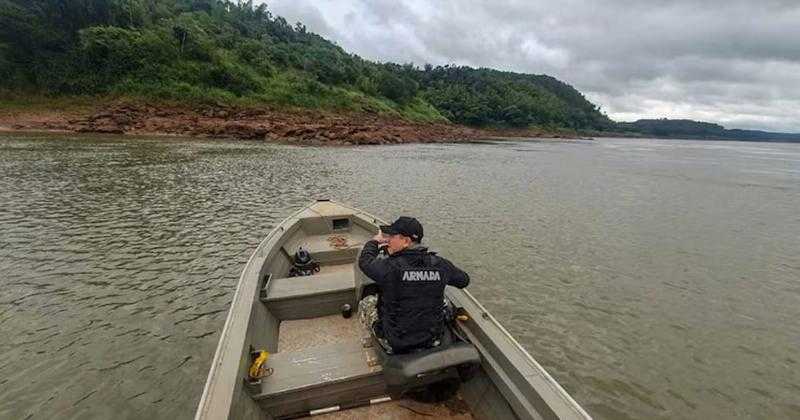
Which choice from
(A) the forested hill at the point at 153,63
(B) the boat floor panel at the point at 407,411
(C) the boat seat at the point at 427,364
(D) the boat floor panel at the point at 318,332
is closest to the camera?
(C) the boat seat at the point at 427,364

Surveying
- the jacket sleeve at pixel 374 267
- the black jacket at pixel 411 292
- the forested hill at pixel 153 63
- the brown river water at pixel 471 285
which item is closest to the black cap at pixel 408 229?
the black jacket at pixel 411 292

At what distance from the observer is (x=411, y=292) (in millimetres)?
4523

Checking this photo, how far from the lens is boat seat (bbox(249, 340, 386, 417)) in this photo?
4.71 m

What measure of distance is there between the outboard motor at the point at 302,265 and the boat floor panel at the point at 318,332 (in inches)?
79.1

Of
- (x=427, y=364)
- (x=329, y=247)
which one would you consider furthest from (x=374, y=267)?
(x=329, y=247)

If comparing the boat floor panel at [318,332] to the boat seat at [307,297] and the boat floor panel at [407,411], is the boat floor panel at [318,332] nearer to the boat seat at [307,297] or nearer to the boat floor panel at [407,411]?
the boat seat at [307,297]

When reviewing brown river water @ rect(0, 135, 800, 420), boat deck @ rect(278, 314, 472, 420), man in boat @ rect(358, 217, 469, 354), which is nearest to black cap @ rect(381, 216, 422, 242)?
man in boat @ rect(358, 217, 469, 354)

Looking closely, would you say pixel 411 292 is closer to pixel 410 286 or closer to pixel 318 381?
pixel 410 286

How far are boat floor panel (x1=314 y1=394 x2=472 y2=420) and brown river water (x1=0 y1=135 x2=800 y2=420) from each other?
2884 mm

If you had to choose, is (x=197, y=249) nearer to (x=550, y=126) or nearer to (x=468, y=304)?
(x=468, y=304)

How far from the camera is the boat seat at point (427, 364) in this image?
4.40 meters

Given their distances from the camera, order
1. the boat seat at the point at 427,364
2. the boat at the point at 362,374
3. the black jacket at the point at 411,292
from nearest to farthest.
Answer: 1. the boat at the point at 362,374
2. the boat seat at the point at 427,364
3. the black jacket at the point at 411,292

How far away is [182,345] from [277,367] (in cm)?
361

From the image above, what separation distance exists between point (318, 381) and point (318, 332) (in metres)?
2.01
